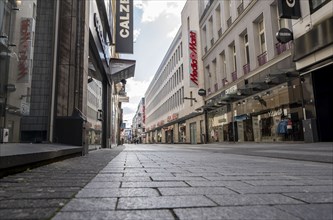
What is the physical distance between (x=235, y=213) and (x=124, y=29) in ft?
63.4

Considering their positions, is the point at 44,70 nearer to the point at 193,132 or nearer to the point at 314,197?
the point at 314,197

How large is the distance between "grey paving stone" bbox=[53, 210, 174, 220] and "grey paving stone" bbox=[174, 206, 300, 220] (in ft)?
0.32

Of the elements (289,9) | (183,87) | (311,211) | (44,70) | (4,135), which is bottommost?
(311,211)

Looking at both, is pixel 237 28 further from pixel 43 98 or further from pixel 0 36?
pixel 0 36

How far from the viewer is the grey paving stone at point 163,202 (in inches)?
81.9

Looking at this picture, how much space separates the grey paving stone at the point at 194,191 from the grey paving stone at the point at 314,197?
526 mm

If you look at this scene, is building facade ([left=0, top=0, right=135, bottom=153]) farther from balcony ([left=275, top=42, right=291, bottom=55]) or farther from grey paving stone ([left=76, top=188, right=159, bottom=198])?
balcony ([left=275, top=42, right=291, bottom=55])

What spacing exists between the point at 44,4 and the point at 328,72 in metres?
12.2

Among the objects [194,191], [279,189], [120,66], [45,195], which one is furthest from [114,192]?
[120,66]

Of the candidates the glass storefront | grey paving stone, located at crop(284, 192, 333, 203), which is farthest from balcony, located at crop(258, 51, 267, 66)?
grey paving stone, located at crop(284, 192, 333, 203)

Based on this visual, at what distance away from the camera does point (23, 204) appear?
6.85 ft

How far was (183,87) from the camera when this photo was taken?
1726 inches

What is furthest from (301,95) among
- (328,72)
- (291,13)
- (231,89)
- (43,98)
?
(43,98)

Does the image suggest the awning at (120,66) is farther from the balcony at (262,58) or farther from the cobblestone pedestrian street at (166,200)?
the cobblestone pedestrian street at (166,200)
